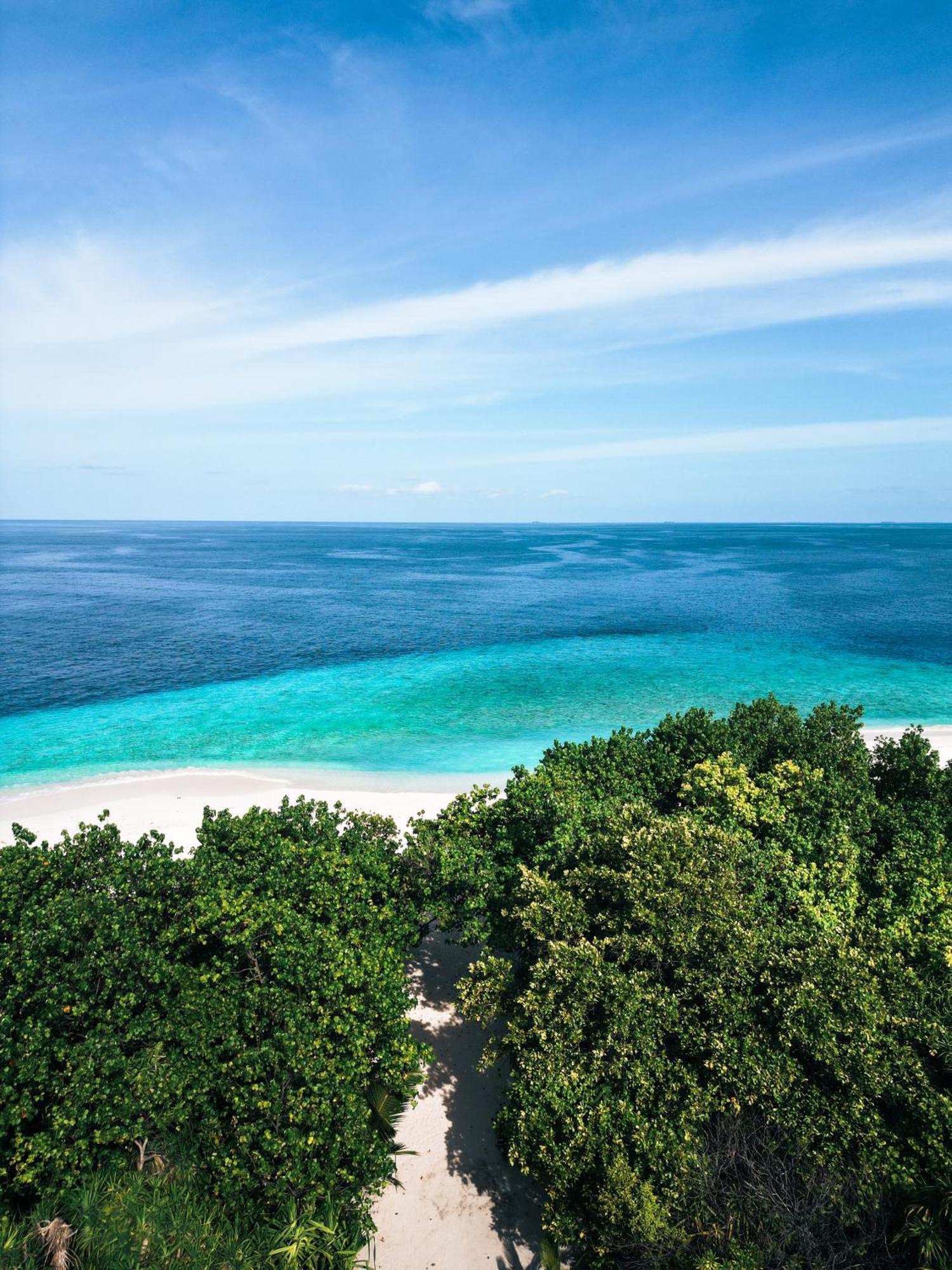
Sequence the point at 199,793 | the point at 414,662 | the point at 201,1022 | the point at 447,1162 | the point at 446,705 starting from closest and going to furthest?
1. the point at 201,1022
2. the point at 447,1162
3. the point at 199,793
4. the point at 446,705
5. the point at 414,662

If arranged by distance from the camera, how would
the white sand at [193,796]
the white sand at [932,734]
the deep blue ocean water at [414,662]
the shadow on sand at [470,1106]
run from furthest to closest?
the deep blue ocean water at [414,662] → the white sand at [932,734] → the white sand at [193,796] → the shadow on sand at [470,1106]

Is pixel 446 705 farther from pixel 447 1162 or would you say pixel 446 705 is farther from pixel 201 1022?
pixel 201 1022

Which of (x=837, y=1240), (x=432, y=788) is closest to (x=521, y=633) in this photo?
(x=432, y=788)

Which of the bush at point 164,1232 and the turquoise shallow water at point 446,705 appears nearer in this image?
the bush at point 164,1232

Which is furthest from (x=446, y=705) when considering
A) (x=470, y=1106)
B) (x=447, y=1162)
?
(x=447, y=1162)

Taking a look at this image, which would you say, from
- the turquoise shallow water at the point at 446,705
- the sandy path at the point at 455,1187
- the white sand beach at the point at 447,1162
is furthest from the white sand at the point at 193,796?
the sandy path at the point at 455,1187

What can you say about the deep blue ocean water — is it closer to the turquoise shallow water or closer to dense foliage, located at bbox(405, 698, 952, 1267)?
the turquoise shallow water

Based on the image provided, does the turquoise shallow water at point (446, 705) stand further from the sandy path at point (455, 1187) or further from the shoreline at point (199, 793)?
the sandy path at point (455, 1187)
